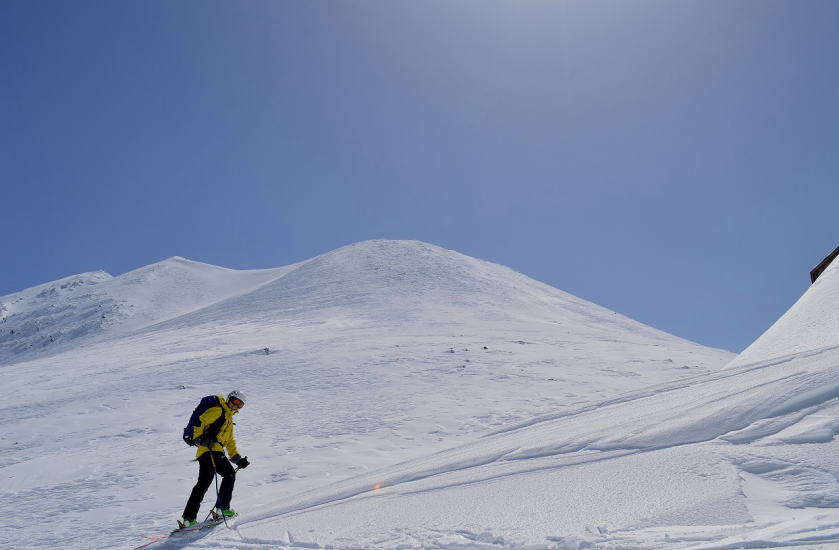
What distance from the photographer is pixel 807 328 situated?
8.77 m

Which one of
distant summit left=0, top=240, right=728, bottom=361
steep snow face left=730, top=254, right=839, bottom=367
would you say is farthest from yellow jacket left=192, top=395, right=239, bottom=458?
distant summit left=0, top=240, right=728, bottom=361

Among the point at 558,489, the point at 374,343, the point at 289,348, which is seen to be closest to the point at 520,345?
the point at 374,343

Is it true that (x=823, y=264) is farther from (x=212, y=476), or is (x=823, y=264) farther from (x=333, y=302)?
(x=333, y=302)

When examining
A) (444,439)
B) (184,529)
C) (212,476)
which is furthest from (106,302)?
(184,529)

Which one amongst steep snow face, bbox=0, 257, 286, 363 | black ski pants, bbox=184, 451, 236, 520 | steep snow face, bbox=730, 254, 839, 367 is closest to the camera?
black ski pants, bbox=184, 451, 236, 520

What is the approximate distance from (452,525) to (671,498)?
177 cm

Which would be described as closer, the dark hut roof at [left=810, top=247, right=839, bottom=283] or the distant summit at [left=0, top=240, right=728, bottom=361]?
the dark hut roof at [left=810, top=247, right=839, bottom=283]

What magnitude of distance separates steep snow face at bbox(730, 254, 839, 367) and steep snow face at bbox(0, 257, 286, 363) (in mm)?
51823

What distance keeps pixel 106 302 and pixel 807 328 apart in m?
68.7

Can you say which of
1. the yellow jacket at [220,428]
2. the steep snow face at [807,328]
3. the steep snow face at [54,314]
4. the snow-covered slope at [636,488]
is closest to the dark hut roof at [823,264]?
the steep snow face at [807,328]

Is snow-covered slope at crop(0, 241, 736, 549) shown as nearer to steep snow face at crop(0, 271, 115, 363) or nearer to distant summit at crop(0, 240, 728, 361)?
distant summit at crop(0, 240, 728, 361)

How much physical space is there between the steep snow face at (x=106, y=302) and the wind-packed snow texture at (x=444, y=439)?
30.3 m

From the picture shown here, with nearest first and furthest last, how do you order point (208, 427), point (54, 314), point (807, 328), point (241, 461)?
point (208, 427) → point (241, 461) → point (807, 328) → point (54, 314)

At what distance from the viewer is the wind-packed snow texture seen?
12.9 feet
